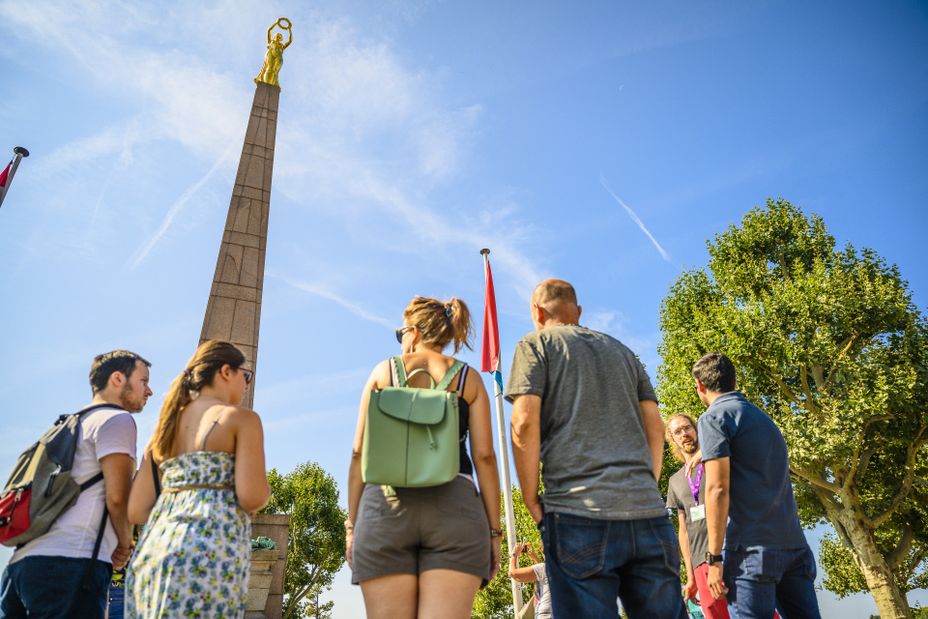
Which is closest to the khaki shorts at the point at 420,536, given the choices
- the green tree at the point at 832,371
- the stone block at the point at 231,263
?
the stone block at the point at 231,263

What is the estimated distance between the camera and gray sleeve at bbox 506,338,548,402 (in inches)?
101

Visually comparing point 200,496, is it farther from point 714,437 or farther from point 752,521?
point 752,521

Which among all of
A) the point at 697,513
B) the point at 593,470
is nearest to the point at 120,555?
the point at 593,470

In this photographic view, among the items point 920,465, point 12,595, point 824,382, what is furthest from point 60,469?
point 920,465

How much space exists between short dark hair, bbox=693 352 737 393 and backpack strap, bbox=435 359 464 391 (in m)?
1.62

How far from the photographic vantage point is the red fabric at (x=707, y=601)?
365 cm

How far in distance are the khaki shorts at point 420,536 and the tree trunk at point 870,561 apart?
50.5 feet

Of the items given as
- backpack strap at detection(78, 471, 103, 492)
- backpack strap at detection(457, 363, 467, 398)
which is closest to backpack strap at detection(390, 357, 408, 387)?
backpack strap at detection(457, 363, 467, 398)

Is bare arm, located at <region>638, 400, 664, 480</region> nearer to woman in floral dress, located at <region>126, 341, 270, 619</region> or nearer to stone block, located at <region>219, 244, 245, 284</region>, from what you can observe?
woman in floral dress, located at <region>126, 341, 270, 619</region>

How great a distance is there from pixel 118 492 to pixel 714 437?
3.08m

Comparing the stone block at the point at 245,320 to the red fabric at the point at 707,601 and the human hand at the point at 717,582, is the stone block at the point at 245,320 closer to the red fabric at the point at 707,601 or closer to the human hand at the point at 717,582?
the red fabric at the point at 707,601

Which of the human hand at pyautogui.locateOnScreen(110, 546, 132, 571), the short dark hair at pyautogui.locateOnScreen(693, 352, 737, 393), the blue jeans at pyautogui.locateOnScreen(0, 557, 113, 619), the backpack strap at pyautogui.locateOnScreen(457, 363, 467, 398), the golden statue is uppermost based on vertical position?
the golden statue

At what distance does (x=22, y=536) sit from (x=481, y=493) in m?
2.13

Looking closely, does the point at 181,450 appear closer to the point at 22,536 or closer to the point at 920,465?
the point at 22,536
